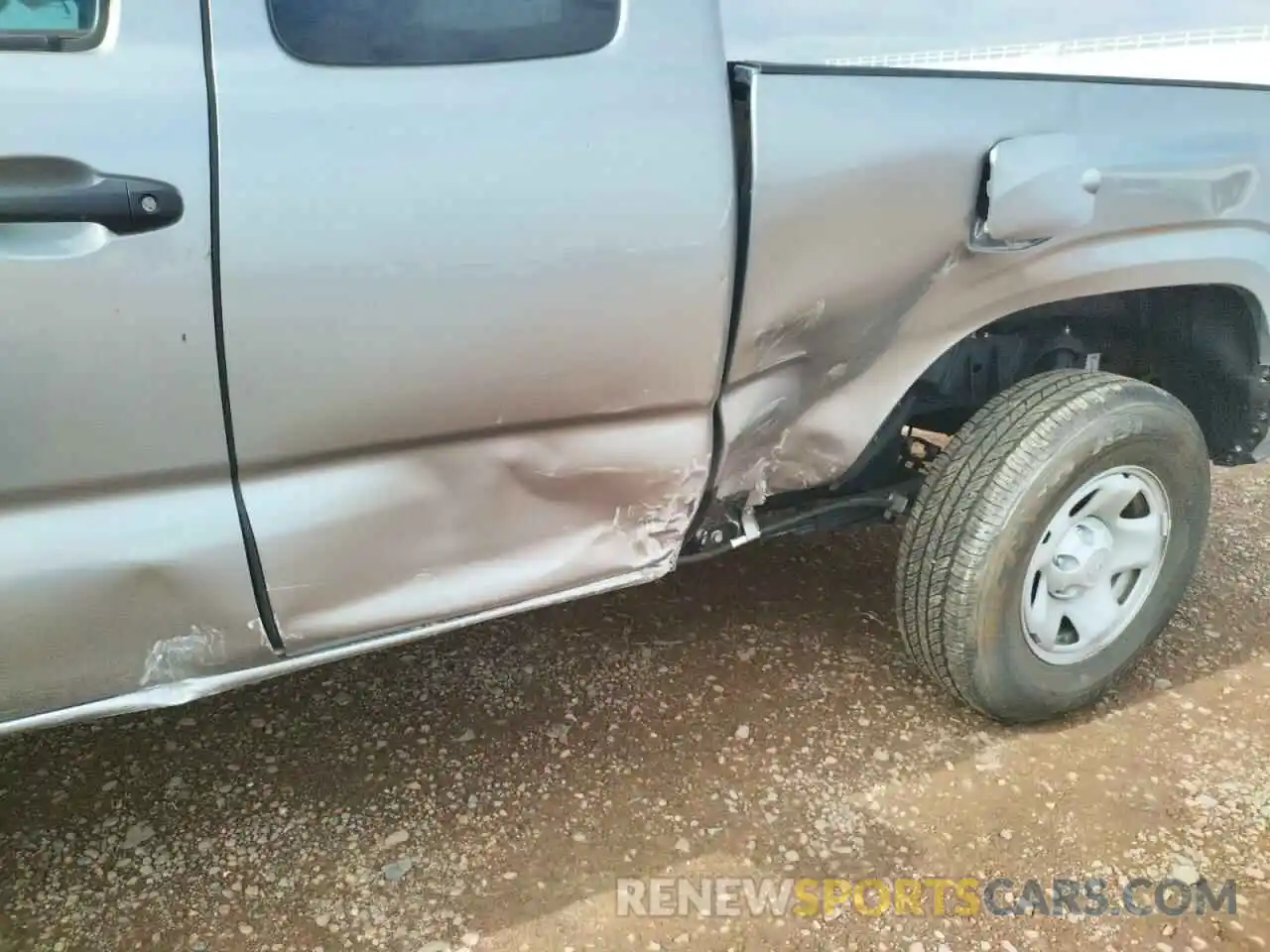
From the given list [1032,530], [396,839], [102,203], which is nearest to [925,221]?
[1032,530]

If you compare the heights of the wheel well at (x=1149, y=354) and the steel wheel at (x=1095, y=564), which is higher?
the wheel well at (x=1149, y=354)

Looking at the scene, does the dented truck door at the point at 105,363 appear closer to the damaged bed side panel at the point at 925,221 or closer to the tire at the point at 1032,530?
the damaged bed side panel at the point at 925,221

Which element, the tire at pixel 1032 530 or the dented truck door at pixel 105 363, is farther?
the tire at pixel 1032 530

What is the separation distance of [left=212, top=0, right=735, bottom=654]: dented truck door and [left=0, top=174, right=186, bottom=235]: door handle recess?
0.08 metres

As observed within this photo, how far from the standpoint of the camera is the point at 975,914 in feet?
6.27

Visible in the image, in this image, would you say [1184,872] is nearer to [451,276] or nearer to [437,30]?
[451,276]

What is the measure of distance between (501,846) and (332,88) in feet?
4.70

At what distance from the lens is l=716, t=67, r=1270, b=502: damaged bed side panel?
67.8 inches

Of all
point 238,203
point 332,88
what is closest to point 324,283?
point 238,203

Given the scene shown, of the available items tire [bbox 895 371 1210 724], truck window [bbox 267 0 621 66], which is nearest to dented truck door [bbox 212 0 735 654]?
truck window [bbox 267 0 621 66]

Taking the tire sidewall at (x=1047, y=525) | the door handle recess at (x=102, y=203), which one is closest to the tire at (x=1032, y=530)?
the tire sidewall at (x=1047, y=525)

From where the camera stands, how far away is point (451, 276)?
4.98 feet

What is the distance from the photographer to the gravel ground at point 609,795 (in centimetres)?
189

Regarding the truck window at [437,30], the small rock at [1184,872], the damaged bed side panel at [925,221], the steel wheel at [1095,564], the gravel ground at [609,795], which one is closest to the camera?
the truck window at [437,30]
